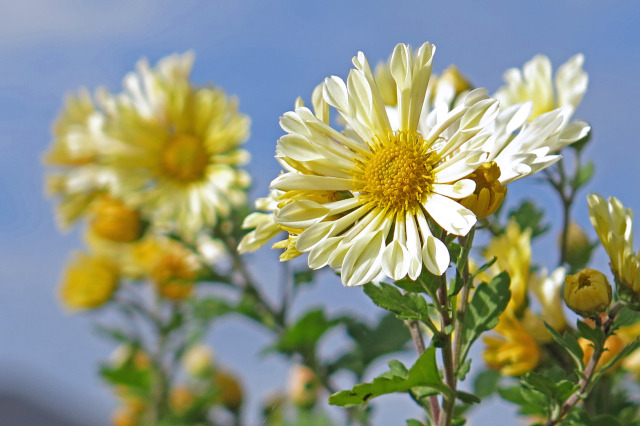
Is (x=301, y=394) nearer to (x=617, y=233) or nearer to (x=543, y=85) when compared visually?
(x=543, y=85)

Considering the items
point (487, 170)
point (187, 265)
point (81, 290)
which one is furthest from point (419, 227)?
point (81, 290)

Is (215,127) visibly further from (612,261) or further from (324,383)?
(612,261)

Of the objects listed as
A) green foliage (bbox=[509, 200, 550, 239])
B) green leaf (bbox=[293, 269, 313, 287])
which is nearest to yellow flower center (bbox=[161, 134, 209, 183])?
green leaf (bbox=[293, 269, 313, 287])

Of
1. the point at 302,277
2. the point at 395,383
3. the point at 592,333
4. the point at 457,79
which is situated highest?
the point at 457,79

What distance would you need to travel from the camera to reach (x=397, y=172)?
739mm

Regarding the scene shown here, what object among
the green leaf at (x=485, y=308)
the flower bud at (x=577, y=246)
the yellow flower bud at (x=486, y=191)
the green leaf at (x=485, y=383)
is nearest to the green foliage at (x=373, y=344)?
the green leaf at (x=485, y=383)

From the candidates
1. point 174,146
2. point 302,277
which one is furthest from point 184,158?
point 302,277

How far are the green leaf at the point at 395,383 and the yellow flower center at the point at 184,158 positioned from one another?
131 centimetres

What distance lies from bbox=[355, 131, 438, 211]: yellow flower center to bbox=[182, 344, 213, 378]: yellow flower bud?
98.8 inches

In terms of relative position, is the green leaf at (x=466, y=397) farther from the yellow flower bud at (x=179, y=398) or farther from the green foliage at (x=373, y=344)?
the yellow flower bud at (x=179, y=398)

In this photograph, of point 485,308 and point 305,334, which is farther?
point 305,334

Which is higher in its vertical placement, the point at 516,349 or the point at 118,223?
the point at 118,223

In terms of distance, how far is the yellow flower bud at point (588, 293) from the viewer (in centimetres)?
76

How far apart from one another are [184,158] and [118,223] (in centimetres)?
38
